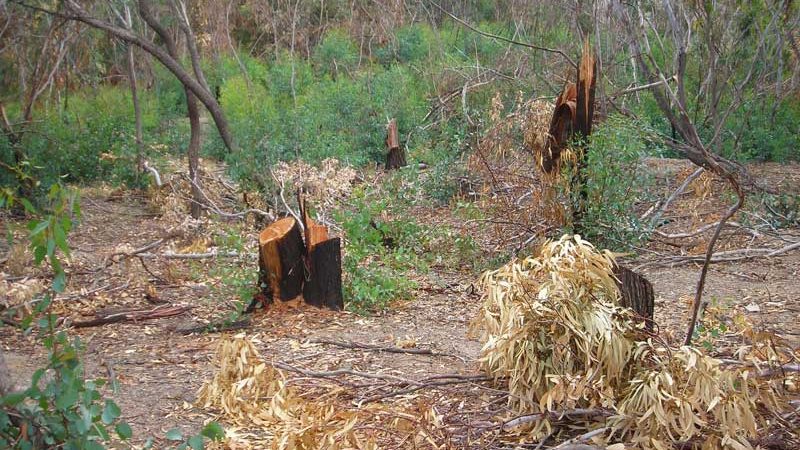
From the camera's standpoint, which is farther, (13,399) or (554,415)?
(554,415)

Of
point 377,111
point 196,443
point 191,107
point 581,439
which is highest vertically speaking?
point 191,107

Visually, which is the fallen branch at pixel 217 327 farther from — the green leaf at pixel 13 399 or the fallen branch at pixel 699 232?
the fallen branch at pixel 699 232

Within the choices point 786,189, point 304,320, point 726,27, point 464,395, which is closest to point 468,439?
point 464,395

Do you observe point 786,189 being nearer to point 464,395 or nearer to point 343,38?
point 464,395

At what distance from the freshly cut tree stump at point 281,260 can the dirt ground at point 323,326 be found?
0.14 metres

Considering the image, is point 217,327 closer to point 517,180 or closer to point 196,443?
point 517,180

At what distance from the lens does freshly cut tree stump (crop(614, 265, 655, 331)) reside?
4.53 meters

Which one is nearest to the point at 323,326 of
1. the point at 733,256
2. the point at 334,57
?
the point at 733,256

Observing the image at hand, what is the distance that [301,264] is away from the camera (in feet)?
21.0

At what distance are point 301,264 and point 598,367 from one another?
291 centimetres

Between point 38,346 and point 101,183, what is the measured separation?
248 inches

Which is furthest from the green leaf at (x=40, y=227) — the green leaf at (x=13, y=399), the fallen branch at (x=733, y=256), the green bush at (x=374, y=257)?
the fallen branch at (x=733, y=256)

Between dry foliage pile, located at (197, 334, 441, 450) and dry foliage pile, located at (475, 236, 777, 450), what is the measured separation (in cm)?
50

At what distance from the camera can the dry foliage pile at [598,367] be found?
370cm
